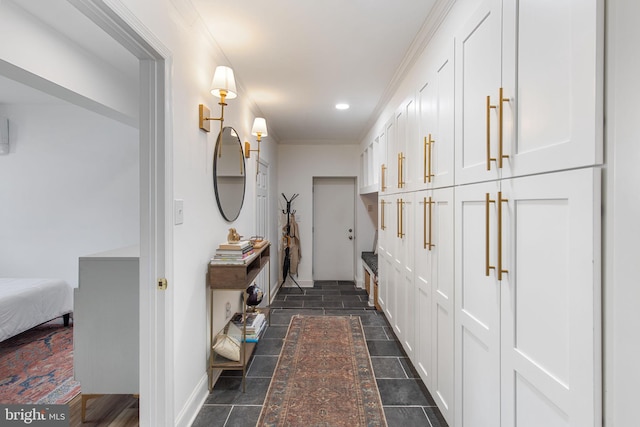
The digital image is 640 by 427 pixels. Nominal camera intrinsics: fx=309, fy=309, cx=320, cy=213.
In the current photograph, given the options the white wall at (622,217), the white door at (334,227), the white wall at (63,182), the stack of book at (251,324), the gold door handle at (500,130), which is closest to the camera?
the white wall at (622,217)

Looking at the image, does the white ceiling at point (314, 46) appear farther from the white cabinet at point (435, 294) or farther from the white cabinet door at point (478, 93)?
the white cabinet at point (435, 294)

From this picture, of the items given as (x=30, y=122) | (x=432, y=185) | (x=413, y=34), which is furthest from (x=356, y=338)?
(x=30, y=122)

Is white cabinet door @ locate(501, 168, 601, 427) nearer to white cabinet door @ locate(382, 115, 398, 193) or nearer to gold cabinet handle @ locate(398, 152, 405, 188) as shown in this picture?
gold cabinet handle @ locate(398, 152, 405, 188)

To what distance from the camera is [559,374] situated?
3.04 ft

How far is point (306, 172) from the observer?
18.0ft

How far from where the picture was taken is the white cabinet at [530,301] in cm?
83

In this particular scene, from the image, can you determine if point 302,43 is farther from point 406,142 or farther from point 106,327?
point 106,327

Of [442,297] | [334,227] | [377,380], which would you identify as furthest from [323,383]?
[334,227]

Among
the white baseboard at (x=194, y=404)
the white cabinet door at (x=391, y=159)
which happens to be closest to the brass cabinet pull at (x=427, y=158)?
the white cabinet door at (x=391, y=159)

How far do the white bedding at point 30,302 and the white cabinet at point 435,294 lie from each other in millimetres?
3584

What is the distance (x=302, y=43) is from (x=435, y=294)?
6.50 ft

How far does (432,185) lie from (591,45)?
4.01 ft

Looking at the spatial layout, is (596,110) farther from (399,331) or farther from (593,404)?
(399,331)

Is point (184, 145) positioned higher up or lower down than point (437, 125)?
lower down
